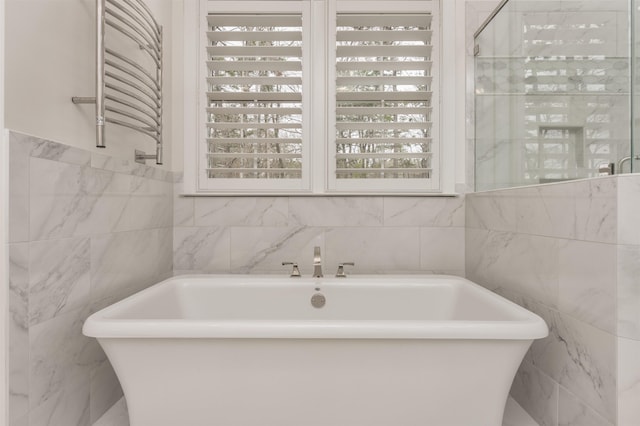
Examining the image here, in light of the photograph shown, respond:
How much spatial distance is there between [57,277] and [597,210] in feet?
5.73

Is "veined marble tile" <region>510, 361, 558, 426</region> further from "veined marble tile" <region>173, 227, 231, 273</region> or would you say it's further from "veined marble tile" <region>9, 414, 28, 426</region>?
"veined marble tile" <region>9, 414, 28, 426</region>

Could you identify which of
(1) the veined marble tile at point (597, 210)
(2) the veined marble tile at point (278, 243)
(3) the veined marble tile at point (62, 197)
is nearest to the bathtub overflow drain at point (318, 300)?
(2) the veined marble tile at point (278, 243)

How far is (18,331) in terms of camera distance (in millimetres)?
1141

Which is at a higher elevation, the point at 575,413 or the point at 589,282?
the point at 589,282

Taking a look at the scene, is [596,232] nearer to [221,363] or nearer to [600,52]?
[600,52]

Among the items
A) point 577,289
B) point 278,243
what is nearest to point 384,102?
point 278,243

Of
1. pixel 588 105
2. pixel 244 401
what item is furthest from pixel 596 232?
pixel 244 401

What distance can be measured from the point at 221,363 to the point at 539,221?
50.9 inches

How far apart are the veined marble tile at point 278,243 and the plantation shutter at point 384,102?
36cm

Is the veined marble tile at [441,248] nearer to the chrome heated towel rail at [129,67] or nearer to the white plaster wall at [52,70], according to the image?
the chrome heated towel rail at [129,67]

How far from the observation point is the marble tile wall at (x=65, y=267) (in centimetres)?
115

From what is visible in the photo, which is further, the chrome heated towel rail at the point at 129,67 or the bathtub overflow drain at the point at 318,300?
the bathtub overflow drain at the point at 318,300

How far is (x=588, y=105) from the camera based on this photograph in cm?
151

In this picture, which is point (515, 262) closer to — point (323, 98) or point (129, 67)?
point (323, 98)
